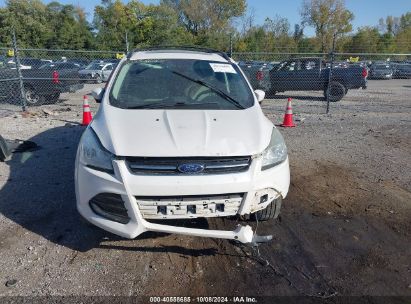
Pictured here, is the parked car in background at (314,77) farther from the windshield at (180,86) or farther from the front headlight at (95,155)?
the front headlight at (95,155)

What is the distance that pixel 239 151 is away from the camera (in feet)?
9.93

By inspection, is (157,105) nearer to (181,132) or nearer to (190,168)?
(181,132)

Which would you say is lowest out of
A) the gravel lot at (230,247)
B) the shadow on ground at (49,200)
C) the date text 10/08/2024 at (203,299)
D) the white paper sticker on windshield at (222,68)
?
the date text 10/08/2024 at (203,299)

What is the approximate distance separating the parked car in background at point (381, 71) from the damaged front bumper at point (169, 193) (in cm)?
2818

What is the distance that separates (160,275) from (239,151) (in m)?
1.19

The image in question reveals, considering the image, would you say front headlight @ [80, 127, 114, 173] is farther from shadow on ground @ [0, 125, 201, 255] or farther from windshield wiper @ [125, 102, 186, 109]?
shadow on ground @ [0, 125, 201, 255]

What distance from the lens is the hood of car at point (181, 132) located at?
9.73 ft

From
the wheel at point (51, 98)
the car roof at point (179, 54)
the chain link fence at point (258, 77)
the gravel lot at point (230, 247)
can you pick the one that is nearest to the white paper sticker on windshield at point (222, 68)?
the car roof at point (179, 54)

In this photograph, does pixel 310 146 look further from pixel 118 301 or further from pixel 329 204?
pixel 118 301

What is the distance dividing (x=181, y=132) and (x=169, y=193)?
59cm

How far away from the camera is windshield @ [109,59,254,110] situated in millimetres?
3889

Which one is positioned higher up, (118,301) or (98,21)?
(98,21)

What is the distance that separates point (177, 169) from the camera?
115 inches

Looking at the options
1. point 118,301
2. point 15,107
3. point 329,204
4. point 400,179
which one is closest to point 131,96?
point 118,301
